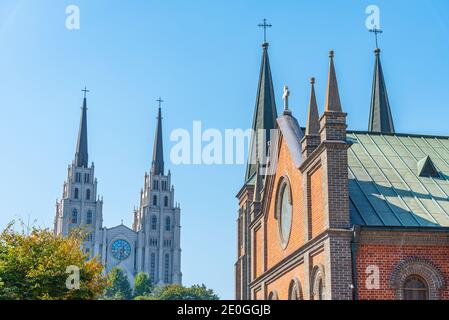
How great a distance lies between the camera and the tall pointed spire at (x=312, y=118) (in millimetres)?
25125

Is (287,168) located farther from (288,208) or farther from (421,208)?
(421,208)

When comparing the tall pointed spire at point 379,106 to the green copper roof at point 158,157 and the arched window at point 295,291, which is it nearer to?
the arched window at point 295,291

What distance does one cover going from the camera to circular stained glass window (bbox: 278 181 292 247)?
26891 mm

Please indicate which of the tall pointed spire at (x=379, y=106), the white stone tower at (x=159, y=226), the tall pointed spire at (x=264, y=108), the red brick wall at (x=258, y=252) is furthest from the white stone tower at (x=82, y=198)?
the red brick wall at (x=258, y=252)

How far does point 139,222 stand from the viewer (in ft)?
614

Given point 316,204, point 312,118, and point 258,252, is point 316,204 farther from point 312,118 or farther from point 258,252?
point 258,252

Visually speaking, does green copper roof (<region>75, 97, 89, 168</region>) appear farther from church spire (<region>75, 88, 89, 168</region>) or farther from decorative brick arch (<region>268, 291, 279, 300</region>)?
decorative brick arch (<region>268, 291, 279, 300</region>)

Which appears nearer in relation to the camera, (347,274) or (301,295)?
(347,274)

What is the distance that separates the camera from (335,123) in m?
22.0

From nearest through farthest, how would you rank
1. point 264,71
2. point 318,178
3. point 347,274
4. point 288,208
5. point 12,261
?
point 347,274 < point 318,178 < point 288,208 < point 12,261 < point 264,71
